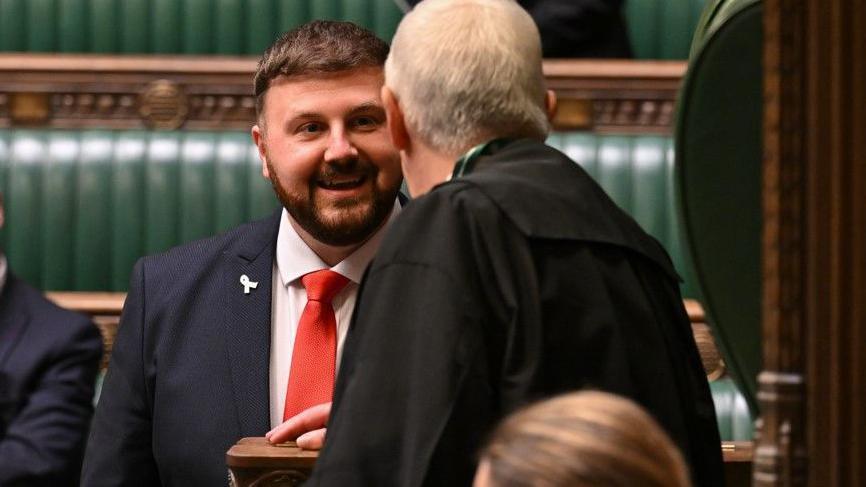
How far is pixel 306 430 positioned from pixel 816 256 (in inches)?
24.6

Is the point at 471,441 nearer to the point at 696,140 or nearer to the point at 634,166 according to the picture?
the point at 696,140

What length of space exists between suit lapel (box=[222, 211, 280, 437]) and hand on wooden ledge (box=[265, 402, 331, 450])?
1.10 ft

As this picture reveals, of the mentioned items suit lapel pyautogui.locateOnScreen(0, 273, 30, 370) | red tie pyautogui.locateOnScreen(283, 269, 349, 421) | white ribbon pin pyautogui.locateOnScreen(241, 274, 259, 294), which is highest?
white ribbon pin pyautogui.locateOnScreen(241, 274, 259, 294)

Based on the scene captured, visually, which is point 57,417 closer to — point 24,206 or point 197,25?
Answer: point 24,206

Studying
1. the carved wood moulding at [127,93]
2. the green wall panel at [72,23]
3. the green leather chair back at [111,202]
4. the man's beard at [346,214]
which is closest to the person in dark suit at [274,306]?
the man's beard at [346,214]

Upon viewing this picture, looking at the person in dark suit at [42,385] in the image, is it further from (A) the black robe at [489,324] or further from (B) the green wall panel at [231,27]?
(A) the black robe at [489,324]

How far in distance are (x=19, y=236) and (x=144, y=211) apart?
0.96 feet

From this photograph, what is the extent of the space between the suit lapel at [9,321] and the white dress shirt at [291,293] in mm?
1053

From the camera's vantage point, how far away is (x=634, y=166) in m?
3.64

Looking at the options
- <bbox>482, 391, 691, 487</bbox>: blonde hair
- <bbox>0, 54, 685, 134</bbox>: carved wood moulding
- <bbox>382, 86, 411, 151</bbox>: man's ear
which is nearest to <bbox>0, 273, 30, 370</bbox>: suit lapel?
<bbox>0, 54, 685, 134</bbox>: carved wood moulding

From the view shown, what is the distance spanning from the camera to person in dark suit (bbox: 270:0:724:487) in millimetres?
1339

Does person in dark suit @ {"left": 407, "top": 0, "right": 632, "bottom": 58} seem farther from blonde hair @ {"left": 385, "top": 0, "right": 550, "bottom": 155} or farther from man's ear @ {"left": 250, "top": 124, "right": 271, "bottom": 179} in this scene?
blonde hair @ {"left": 385, "top": 0, "right": 550, "bottom": 155}

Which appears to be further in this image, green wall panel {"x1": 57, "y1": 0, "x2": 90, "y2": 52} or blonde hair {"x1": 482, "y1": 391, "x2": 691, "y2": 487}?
green wall panel {"x1": 57, "y1": 0, "x2": 90, "y2": 52}

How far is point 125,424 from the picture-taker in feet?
6.58
